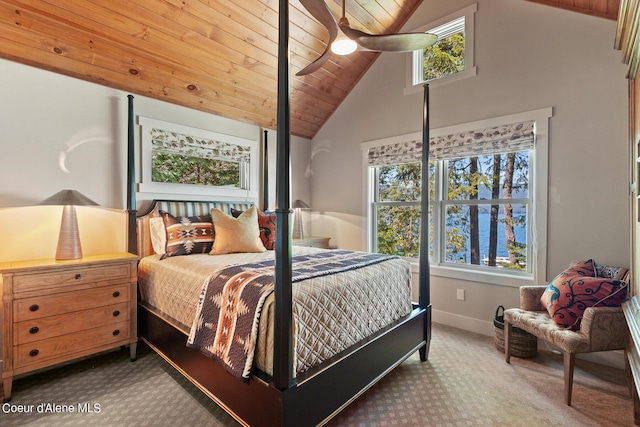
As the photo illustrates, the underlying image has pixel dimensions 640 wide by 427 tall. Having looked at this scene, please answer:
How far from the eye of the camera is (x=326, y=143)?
4.57m

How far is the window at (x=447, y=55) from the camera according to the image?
3.19m

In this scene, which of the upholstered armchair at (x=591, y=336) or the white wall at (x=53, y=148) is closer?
the upholstered armchair at (x=591, y=336)

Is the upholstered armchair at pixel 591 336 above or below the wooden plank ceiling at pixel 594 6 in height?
below

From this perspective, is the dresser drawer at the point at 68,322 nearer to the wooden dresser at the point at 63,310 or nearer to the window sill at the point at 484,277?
the wooden dresser at the point at 63,310

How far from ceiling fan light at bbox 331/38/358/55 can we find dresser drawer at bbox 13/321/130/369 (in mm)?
2701

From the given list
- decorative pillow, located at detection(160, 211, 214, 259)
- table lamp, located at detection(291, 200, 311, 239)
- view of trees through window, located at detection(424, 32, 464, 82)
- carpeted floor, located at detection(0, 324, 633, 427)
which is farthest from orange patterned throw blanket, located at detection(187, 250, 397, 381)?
view of trees through window, located at detection(424, 32, 464, 82)

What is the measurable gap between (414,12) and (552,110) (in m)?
1.99

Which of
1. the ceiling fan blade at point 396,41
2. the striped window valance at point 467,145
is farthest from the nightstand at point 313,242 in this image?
the ceiling fan blade at point 396,41

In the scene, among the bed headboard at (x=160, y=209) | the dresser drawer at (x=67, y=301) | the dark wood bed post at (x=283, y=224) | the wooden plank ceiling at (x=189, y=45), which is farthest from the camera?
the bed headboard at (x=160, y=209)

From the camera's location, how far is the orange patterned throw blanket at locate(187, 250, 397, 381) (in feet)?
5.01

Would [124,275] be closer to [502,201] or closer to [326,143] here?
[326,143]

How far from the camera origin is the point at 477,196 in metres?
3.29

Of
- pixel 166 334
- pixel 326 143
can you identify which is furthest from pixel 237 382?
pixel 326 143

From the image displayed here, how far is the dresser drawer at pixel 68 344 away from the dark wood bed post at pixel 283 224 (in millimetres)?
1791
